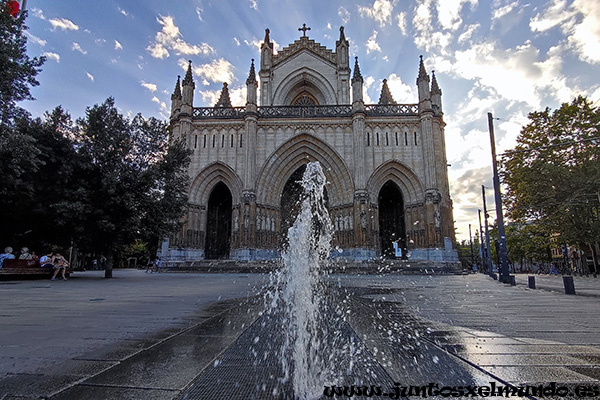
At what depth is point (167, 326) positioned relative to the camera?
12.1 ft

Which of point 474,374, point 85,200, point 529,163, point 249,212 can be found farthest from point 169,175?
point 529,163

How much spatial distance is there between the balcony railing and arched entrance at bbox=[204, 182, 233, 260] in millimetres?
6285

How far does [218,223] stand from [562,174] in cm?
2650

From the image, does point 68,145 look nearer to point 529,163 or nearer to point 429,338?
point 429,338

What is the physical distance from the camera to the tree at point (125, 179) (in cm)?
1403

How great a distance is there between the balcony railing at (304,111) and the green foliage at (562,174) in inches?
366

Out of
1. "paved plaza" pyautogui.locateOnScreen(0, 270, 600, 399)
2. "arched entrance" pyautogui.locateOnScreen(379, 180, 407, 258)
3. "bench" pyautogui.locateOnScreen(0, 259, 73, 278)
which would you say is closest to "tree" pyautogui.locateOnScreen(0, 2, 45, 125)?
"bench" pyautogui.locateOnScreen(0, 259, 73, 278)

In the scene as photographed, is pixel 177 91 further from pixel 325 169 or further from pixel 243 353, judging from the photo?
pixel 243 353

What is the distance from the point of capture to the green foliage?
763 inches

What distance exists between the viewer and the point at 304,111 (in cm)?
2803

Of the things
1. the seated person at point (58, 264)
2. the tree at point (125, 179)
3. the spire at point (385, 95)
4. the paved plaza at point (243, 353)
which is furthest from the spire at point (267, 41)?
the paved plaza at point (243, 353)

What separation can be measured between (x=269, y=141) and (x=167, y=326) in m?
24.6

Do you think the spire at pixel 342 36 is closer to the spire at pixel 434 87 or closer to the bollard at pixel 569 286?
the spire at pixel 434 87

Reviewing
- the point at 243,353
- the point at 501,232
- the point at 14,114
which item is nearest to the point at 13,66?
the point at 14,114
